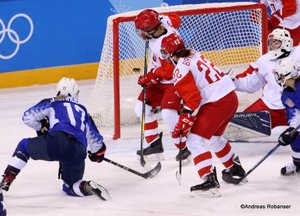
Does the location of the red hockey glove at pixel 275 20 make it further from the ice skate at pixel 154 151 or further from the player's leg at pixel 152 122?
the ice skate at pixel 154 151

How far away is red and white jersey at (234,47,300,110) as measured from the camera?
18.0ft

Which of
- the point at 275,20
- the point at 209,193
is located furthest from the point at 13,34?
the point at 209,193

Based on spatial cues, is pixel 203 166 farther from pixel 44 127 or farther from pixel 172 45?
pixel 44 127

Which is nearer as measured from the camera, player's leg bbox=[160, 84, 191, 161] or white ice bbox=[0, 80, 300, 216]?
white ice bbox=[0, 80, 300, 216]

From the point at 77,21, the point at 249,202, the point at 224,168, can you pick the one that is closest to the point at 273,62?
the point at 224,168

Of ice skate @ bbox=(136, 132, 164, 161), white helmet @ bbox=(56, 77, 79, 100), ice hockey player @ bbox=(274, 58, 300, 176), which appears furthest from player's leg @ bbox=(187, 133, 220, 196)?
ice skate @ bbox=(136, 132, 164, 161)

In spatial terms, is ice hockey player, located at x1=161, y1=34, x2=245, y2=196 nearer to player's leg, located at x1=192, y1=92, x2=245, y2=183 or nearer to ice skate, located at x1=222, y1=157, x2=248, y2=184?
player's leg, located at x1=192, y1=92, x2=245, y2=183

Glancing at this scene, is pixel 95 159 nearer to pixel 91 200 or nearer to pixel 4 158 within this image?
pixel 91 200

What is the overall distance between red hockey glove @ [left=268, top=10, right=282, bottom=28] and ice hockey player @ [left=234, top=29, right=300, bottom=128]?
55.2 inches

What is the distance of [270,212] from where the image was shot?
14.7 feet

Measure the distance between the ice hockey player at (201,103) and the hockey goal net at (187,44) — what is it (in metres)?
1.56

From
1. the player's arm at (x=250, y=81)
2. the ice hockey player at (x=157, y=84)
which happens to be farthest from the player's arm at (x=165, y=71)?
the player's arm at (x=250, y=81)

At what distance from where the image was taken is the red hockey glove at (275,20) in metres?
7.08

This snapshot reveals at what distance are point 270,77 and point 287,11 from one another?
1.54 metres
